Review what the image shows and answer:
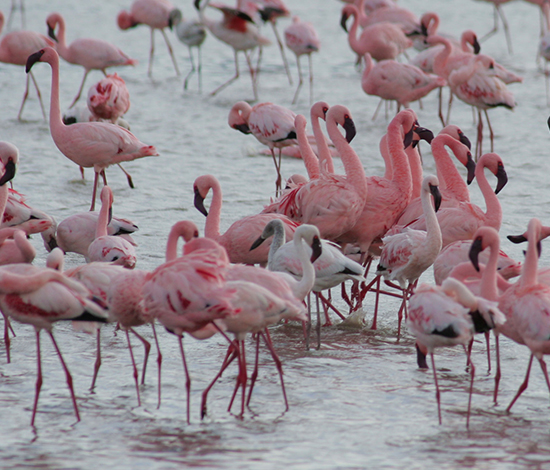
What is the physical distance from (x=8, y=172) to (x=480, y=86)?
584cm

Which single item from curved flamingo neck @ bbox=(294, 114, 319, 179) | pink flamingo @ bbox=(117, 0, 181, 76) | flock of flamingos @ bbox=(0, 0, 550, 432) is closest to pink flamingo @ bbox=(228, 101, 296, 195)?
flock of flamingos @ bbox=(0, 0, 550, 432)

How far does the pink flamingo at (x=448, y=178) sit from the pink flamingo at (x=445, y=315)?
6.46 ft

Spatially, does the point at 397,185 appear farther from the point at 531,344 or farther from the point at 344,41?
the point at 344,41

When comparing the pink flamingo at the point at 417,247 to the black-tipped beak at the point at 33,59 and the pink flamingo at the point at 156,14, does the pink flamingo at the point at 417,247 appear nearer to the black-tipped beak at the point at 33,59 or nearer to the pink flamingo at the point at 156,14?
the black-tipped beak at the point at 33,59

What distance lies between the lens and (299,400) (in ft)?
14.6

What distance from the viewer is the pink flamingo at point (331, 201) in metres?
6.04

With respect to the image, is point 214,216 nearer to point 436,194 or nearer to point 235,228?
point 235,228

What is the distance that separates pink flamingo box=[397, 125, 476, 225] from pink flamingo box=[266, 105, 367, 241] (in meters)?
0.37

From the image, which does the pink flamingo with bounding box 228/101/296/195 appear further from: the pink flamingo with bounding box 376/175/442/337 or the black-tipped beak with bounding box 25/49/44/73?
the pink flamingo with bounding box 376/175/442/337

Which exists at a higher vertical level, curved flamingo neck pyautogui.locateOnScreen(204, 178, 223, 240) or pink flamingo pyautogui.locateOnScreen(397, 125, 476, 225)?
pink flamingo pyautogui.locateOnScreen(397, 125, 476, 225)

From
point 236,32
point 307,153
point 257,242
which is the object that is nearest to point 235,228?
point 257,242

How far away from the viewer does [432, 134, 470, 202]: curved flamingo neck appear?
21.1ft

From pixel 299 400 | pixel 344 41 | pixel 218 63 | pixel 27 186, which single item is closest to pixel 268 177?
pixel 27 186

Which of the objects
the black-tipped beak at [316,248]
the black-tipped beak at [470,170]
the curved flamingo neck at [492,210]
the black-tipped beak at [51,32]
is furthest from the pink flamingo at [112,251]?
the black-tipped beak at [51,32]
